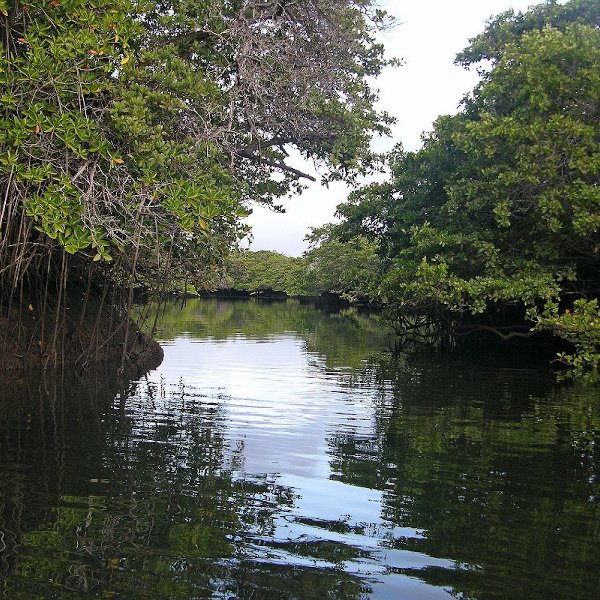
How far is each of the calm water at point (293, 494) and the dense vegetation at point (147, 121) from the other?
225cm

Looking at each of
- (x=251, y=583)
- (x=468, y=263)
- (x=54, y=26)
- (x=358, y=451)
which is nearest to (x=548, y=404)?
(x=358, y=451)

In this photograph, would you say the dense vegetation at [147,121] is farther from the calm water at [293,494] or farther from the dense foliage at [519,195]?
the dense foliage at [519,195]

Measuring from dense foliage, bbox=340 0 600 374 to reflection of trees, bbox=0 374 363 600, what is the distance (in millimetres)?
8313

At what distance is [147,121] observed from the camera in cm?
953

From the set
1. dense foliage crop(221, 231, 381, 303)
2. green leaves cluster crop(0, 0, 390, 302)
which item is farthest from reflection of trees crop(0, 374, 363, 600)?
dense foliage crop(221, 231, 381, 303)

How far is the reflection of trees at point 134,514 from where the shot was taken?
12.6 ft

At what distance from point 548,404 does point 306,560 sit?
7.18m

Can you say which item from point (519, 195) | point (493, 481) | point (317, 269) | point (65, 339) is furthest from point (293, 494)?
point (317, 269)

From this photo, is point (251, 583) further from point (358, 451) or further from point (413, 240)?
point (413, 240)

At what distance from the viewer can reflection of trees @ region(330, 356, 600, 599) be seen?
4156mm

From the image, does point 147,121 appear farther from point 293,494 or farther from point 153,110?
point 293,494

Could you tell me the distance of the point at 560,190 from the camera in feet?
46.4

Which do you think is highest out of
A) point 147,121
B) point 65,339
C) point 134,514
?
point 147,121

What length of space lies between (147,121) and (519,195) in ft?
27.7
